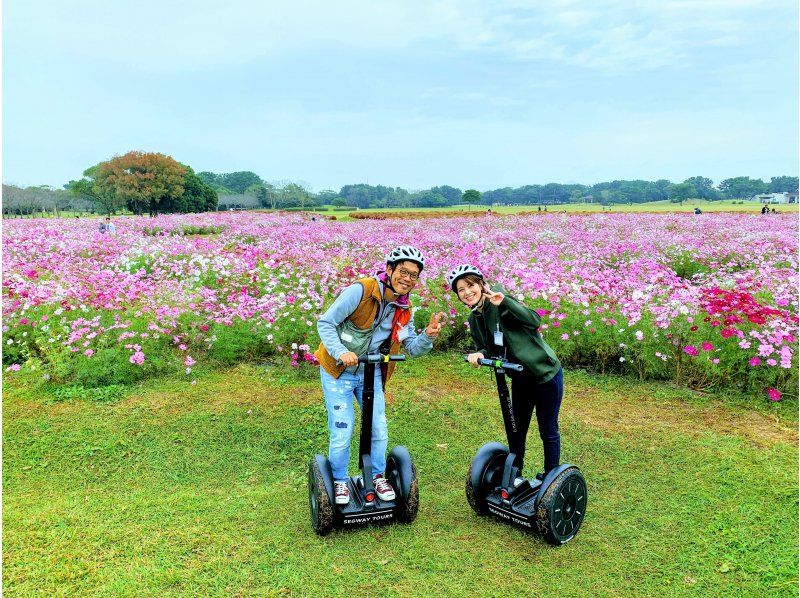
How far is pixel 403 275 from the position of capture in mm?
3273

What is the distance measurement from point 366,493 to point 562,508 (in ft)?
3.90

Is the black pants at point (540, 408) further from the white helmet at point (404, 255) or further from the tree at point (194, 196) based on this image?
the tree at point (194, 196)

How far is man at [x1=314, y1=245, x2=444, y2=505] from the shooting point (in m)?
3.27

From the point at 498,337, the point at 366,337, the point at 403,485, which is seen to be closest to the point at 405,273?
the point at 366,337

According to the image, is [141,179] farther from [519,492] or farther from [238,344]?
[519,492]

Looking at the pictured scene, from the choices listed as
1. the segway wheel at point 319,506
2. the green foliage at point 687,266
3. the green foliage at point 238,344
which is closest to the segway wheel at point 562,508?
the segway wheel at point 319,506

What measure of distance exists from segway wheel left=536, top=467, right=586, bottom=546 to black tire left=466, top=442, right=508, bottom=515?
422mm

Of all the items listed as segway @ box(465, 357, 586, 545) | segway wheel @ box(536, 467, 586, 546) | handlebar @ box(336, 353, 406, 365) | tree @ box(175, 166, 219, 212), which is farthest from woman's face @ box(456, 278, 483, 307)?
tree @ box(175, 166, 219, 212)

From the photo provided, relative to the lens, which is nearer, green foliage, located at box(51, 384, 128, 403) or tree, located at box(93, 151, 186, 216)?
green foliage, located at box(51, 384, 128, 403)

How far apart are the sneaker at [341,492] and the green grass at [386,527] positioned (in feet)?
0.85

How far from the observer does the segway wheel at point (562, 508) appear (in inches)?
128

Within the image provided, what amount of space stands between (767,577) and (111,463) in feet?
15.2

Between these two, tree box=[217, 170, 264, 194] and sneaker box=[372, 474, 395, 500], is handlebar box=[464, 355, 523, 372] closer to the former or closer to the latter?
sneaker box=[372, 474, 395, 500]

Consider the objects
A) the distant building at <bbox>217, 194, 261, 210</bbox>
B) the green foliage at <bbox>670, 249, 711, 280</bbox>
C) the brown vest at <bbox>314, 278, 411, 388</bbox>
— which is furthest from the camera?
the distant building at <bbox>217, 194, 261, 210</bbox>
